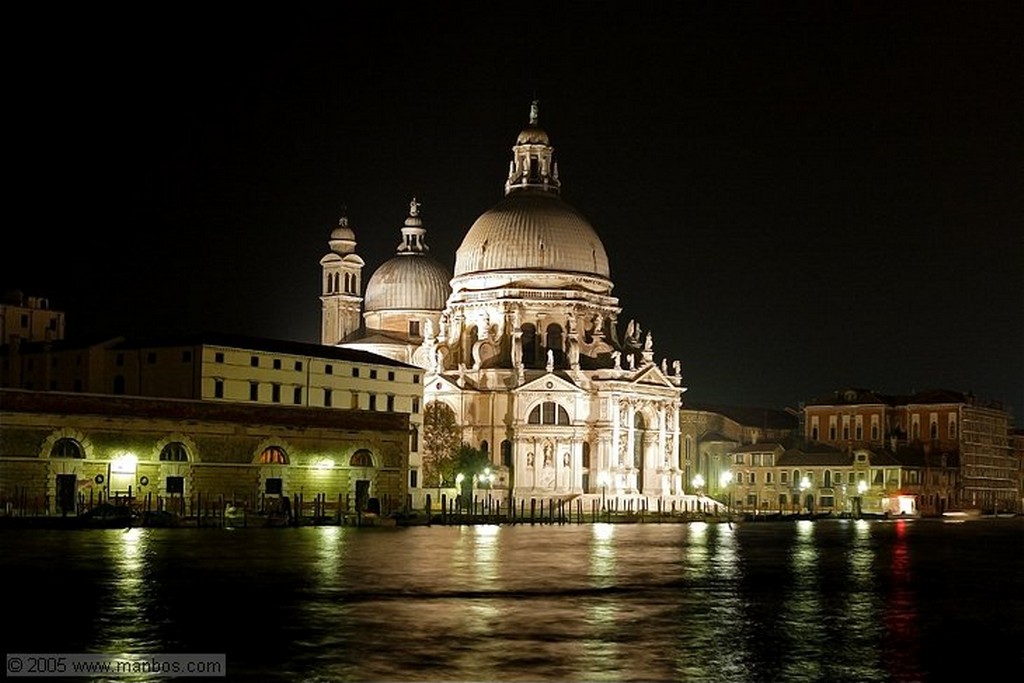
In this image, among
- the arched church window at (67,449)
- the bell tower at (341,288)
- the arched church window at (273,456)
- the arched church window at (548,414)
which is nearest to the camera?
the arched church window at (67,449)

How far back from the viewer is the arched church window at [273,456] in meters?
65.9

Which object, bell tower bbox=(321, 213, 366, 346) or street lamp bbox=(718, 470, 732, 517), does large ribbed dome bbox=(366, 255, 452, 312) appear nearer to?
bell tower bbox=(321, 213, 366, 346)

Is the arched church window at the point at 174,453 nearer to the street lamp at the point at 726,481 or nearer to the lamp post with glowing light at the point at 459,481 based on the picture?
the lamp post with glowing light at the point at 459,481

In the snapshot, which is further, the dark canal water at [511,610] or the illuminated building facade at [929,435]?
the illuminated building facade at [929,435]

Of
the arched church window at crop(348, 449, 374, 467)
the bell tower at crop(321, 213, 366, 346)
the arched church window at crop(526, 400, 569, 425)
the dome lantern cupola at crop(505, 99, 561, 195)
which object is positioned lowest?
the arched church window at crop(348, 449, 374, 467)

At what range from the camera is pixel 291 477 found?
6712 centimetres

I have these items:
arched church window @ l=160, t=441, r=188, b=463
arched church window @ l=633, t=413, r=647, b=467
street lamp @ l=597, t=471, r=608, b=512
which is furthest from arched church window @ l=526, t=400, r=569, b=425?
arched church window @ l=160, t=441, r=188, b=463

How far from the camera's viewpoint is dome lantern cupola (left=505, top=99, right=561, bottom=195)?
105 metres

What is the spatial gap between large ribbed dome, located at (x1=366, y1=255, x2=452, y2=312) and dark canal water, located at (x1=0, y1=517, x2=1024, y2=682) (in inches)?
2575

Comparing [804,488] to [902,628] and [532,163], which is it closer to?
[532,163]

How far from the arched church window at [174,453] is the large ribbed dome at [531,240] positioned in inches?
1614

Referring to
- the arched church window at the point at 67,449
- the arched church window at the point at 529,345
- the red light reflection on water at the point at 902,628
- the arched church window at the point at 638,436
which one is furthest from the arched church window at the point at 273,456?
the arched church window at the point at 638,436

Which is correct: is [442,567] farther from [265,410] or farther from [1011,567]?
[265,410]

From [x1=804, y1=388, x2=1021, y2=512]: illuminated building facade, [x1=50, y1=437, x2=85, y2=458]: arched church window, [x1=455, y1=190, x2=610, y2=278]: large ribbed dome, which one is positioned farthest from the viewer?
[x1=804, y1=388, x2=1021, y2=512]: illuminated building facade
